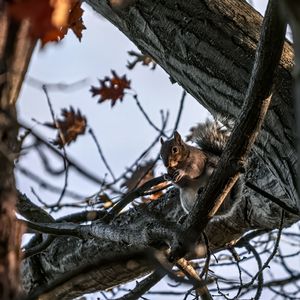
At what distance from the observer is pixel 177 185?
351 cm

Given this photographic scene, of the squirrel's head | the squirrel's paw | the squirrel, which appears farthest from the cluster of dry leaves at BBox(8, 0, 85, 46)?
the squirrel's head

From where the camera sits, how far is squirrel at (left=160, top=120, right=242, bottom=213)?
142 inches

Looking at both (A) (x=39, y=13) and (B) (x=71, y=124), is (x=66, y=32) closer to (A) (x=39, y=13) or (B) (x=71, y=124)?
(A) (x=39, y=13)

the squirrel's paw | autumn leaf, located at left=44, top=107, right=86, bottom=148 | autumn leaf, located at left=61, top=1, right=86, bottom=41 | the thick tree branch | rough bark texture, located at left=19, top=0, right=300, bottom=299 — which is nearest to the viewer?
the thick tree branch

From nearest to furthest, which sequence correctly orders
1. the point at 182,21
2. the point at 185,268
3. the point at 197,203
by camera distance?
the point at 197,203 < the point at 182,21 < the point at 185,268

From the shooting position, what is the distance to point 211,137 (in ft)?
12.6

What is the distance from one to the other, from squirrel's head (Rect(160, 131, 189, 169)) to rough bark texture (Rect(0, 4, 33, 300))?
2.84 meters

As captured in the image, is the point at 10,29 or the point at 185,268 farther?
the point at 185,268

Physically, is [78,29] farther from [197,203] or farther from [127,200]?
[197,203]

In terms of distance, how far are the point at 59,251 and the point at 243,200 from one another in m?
0.93

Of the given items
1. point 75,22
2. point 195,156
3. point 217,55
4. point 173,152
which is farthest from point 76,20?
point 173,152

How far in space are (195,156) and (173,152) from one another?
1.13ft

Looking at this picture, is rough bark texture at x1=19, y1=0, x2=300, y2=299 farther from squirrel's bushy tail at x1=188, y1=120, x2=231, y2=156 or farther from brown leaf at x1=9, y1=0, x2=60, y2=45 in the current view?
squirrel's bushy tail at x1=188, y1=120, x2=231, y2=156

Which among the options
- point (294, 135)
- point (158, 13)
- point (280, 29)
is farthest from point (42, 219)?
point (280, 29)
